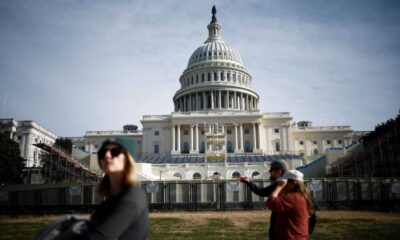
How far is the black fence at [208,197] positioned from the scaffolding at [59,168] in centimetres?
1767

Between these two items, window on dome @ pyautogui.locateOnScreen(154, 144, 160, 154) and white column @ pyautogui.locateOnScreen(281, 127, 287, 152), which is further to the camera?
window on dome @ pyautogui.locateOnScreen(154, 144, 160, 154)

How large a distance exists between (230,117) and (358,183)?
59.5 m

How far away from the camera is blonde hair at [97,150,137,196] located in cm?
311

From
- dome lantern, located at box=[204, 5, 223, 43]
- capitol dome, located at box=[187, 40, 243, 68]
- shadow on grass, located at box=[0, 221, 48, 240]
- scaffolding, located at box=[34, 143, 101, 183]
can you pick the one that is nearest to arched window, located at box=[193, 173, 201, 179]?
scaffolding, located at box=[34, 143, 101, 183]

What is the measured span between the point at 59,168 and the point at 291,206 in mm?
54315

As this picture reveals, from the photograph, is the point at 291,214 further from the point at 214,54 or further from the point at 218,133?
the point at 214,54

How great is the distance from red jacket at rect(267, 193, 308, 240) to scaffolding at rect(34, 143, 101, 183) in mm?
48171

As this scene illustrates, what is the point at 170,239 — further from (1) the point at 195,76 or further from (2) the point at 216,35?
(2) the point at 216,35

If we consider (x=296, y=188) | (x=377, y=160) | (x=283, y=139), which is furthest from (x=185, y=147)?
(x=296, y=188)

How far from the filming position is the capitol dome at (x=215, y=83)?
10425 centimetres

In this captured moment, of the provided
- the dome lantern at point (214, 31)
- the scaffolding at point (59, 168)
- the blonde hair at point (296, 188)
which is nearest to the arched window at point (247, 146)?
the scaffolding at point (59, 168)

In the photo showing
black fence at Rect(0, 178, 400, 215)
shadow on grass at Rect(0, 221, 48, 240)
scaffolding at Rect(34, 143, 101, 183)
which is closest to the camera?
shadow on grass at Rect(0, 221, 48, 240)

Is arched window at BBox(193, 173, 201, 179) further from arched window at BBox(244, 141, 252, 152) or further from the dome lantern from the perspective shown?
the dome lantern

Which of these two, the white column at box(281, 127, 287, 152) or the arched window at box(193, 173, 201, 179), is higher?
the white column at box(281, 127, 287, 152)
